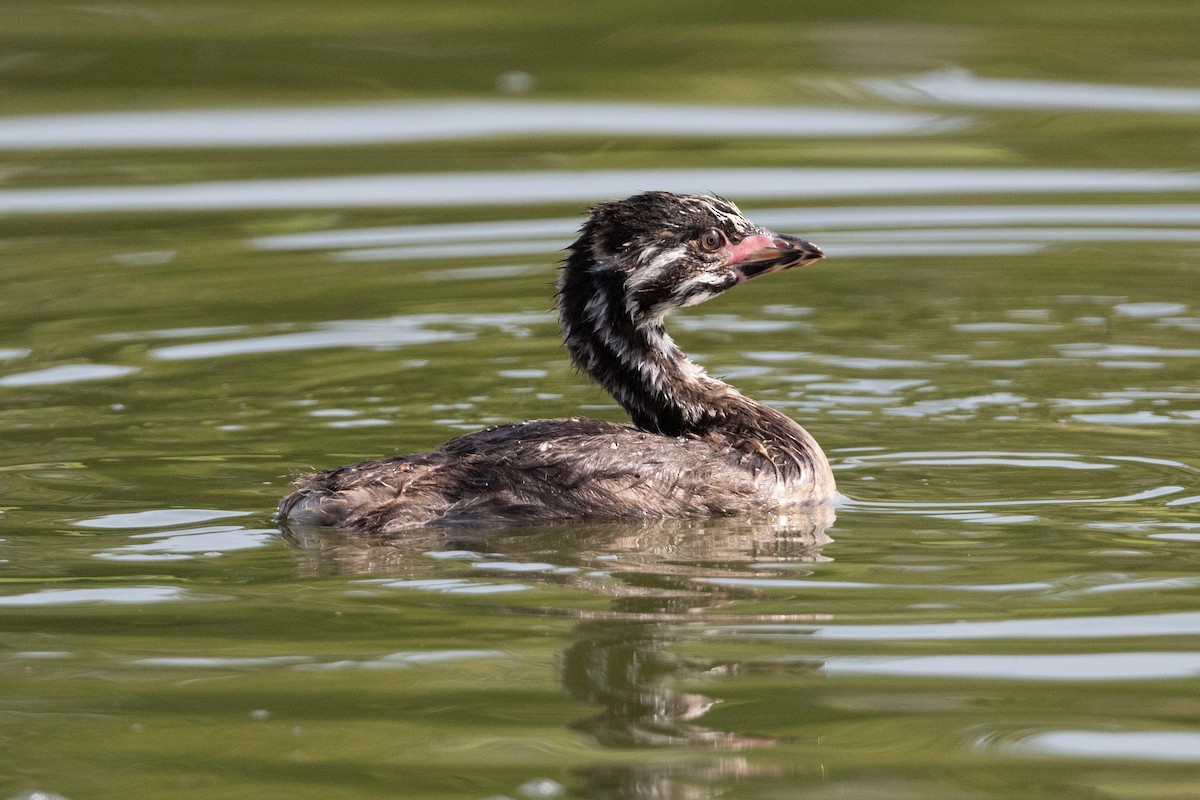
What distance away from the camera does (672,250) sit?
31.8ft

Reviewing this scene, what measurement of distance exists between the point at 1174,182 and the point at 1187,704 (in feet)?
36.4

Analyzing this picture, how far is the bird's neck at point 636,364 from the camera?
969 cm

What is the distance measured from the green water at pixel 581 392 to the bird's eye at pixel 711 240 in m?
1.23

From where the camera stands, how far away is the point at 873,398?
11148mm

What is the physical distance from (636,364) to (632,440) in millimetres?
731

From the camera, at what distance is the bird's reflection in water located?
240 inches

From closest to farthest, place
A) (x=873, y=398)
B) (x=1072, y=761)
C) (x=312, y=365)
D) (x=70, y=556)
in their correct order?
(x=1072, y=761)
(x=70, y=556)
(x=873, y=398)
(x=312, y=365)

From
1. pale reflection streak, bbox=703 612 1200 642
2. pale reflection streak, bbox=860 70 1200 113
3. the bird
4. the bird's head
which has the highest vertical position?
pale reflection streak, bbox=860 70 1200 113

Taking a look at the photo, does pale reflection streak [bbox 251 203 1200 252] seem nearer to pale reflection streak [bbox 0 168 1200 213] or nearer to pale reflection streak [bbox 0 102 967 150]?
pale reflection streak [bbox 0 168 1200 213]

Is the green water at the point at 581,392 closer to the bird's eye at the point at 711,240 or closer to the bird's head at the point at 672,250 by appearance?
the bird's head at the point at 672,250

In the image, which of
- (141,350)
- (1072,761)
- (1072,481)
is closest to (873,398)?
(1072,481)

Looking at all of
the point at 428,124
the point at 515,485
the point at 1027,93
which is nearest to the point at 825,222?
the point at 1027,93

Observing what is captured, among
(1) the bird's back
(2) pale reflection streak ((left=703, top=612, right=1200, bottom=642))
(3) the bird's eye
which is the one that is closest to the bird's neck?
(3) the bird's eye

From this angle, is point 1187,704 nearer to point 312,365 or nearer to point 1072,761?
→ point 1072,761
